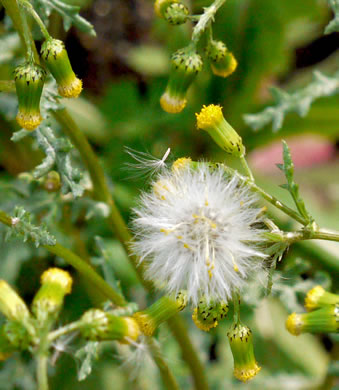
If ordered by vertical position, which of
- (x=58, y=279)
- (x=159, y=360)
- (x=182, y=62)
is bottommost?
(x=159, y=360)

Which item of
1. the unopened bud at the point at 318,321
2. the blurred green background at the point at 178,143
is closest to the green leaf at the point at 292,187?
the unopened bud at the point at 318,321

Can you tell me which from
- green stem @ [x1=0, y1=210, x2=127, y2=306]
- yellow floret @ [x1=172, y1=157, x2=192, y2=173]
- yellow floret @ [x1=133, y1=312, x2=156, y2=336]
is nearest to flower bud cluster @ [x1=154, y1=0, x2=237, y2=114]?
yellow floret @ [x1=172, y1=157, x2=192, y2=173]

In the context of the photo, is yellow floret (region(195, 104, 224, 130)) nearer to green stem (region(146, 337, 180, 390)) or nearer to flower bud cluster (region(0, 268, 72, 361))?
flower bud cluster (region(0, 268, 72, 361))

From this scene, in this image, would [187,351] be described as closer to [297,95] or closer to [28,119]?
[28,119]

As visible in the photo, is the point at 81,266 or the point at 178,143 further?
the point at 178,143

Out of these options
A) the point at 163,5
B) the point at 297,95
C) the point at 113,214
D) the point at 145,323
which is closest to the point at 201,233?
the point at 145,323

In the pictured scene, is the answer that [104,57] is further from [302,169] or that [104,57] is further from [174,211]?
[174,211]

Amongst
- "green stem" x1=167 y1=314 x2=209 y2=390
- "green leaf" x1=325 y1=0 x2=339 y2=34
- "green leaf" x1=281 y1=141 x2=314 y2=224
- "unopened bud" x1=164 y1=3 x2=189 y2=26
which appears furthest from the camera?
"green stem" x1=167 y1=314 x2=209 y2=390

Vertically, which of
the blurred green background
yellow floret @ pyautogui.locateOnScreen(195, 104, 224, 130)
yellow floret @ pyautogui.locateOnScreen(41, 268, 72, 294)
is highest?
yellow floret @ pyautogui.locateOnScreen(195, 104, 224, 130)
